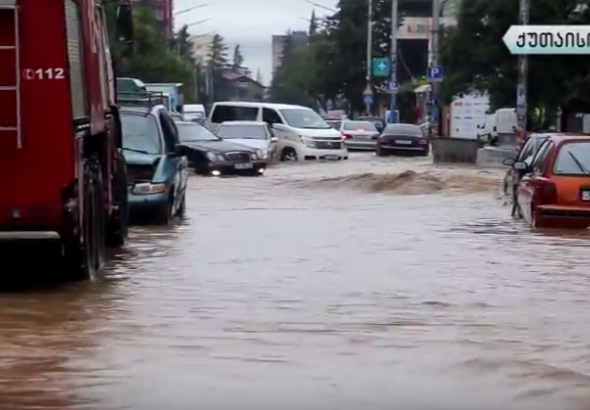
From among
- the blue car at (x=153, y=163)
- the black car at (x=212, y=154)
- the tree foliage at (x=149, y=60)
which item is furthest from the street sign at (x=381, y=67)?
the blue car at (x=153, y=163)

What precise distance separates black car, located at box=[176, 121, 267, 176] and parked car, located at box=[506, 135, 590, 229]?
1528 cm

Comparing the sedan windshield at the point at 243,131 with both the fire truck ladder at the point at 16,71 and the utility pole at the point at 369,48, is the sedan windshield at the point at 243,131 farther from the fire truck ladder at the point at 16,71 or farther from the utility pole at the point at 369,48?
the utility pole at the point at 369,48

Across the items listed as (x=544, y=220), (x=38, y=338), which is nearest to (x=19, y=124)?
A: (x=38, y=338)

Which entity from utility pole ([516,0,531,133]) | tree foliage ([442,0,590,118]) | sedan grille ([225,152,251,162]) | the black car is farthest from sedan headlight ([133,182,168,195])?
tree foliage ([442,0,590,118])

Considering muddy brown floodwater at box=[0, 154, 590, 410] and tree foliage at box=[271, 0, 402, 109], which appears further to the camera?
tree foliage at box=[271, 0, 402, 109]

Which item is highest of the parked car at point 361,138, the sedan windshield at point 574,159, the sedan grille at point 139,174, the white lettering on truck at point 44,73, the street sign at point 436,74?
the white lettering on truck at point 44,73

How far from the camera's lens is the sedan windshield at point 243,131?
39812 millimetres

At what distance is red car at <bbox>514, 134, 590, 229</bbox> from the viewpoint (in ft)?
57.6

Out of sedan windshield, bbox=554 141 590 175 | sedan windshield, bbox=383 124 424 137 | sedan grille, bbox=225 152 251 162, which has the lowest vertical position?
sedan windshield, bbox=383 124 424 137

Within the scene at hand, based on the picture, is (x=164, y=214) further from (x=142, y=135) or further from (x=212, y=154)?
(x=212, y=154)

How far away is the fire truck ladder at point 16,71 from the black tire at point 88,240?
110cm

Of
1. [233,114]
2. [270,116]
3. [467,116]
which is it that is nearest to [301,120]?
[270,116]

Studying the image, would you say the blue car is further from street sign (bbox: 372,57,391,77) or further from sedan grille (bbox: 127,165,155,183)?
street sign (bbox: 372,57,391,77)

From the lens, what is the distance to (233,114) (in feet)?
Answer: 151
